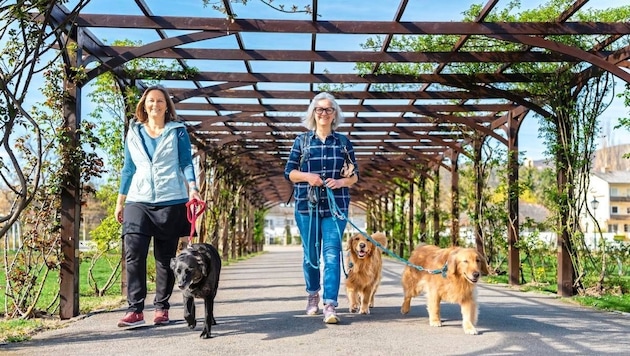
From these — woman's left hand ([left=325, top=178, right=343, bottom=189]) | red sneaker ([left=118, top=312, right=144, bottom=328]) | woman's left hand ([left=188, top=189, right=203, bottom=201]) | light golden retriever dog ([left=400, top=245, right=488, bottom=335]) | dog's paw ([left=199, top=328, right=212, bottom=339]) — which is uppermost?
woman's left hand ([left=325, top=178, right=343, bottom=189])

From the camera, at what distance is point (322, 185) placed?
600cm

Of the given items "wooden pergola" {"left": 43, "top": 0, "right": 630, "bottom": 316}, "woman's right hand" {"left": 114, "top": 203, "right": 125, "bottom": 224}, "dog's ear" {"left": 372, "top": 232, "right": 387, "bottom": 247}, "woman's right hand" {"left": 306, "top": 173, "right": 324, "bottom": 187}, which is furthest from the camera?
"wooden pergola" {"left": 43, "top": 0, "right": 630, "bottom": 316}

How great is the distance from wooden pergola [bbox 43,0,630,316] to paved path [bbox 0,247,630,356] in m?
1.66

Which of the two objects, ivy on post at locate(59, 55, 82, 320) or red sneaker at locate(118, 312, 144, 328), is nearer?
red sneaker at locate(118, 312, 144, 328)

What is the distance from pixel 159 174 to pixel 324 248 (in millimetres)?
1448

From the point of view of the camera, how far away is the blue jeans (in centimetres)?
592

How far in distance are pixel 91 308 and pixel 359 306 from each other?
2691 mm

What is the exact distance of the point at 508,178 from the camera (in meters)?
12.1

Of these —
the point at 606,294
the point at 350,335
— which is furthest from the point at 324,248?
the point at 606,294

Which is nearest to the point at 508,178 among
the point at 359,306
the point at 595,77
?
the point at 595,77

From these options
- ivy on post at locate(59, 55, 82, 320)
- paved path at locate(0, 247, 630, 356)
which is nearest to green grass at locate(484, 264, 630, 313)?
paved path at locate(0, 247, 630, 356)

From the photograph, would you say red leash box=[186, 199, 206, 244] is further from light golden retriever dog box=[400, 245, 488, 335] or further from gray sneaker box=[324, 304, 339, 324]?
light golden retriever dog box=[400, 245, 488, 335]

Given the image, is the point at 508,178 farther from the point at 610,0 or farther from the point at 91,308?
the point at 91,308

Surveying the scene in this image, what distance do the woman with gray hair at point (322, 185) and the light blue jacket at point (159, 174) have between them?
97cm
